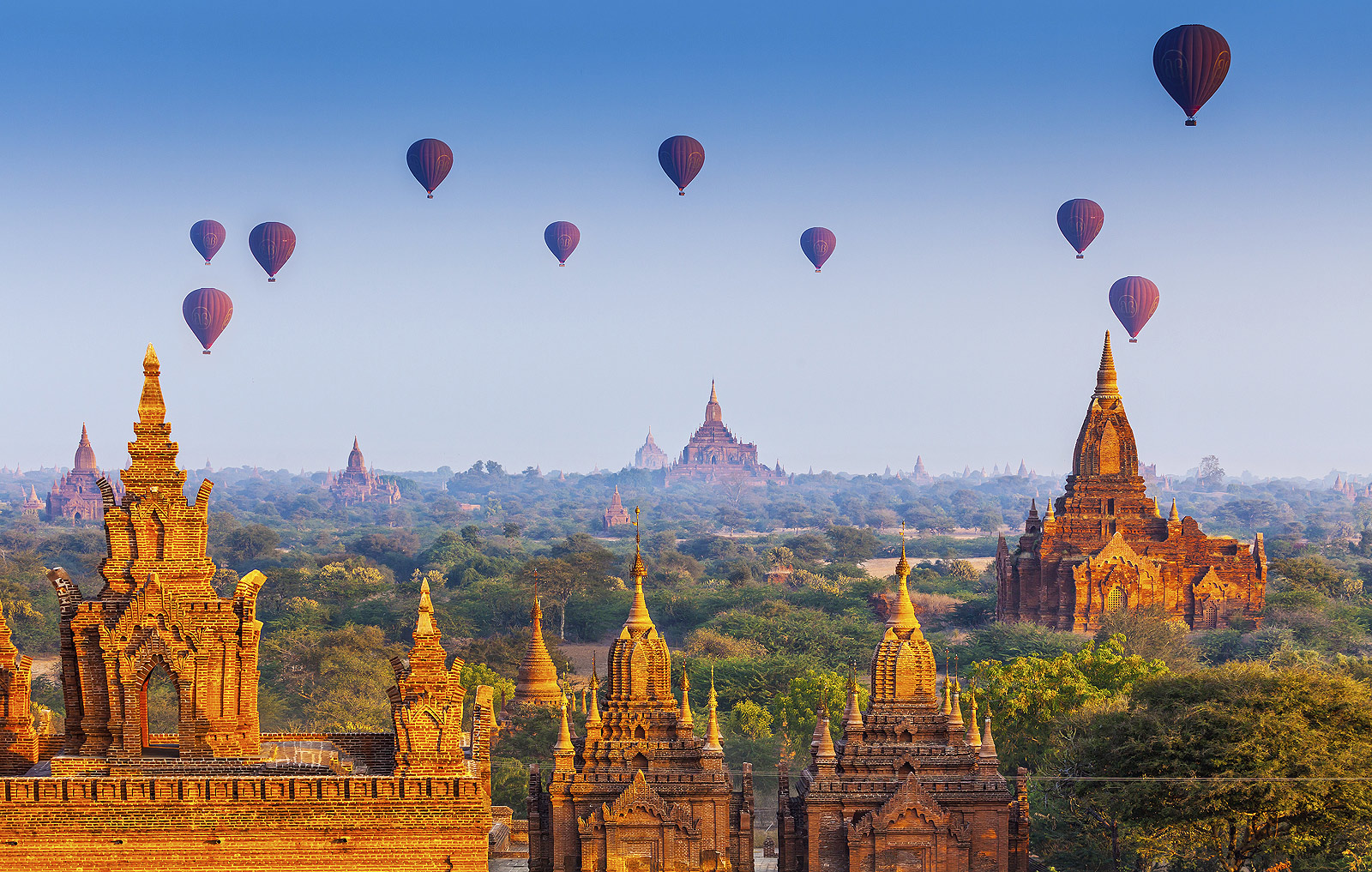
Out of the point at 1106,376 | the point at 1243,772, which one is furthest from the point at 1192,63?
the point at 1243,772

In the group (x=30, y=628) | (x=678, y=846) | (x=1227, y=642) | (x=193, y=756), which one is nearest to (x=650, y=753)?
(x=678, y=846)

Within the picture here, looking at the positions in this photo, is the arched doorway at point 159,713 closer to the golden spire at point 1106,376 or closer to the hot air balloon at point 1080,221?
the golden spire at point 1106,376

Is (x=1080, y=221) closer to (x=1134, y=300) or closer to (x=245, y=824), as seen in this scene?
(x=1134, y=300)

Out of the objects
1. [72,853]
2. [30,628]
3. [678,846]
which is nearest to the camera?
[72,853]

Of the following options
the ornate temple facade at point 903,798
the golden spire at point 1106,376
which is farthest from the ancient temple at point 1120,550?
the ornate temple facade at point 903,798

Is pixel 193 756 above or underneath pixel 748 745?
above

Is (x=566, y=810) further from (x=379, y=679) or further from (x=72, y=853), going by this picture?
(x=379, y=679)
